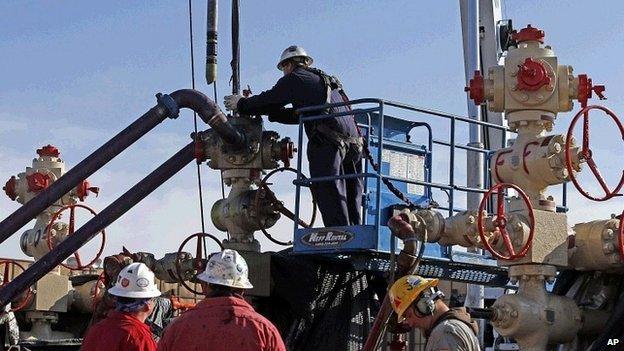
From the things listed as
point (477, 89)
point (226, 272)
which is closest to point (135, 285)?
point (226, 272)

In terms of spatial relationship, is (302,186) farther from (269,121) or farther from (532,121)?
(532,121)

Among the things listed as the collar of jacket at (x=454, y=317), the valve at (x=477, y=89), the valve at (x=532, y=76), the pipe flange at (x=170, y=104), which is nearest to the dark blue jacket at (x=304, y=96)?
the pipe flange at (x=170, y=104)

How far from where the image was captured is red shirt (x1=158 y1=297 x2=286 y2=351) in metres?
6.73

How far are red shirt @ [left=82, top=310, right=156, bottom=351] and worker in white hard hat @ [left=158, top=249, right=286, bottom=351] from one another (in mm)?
465

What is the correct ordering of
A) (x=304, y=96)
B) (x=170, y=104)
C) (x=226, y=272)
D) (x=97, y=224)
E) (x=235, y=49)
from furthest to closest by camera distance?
(x=235, y=49), (x=170, y=104), (x=97, y=224), (x=304, y=96), (x=226, y=272)

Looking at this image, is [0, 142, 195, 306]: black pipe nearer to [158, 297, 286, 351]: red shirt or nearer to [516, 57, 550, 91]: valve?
[516, 57, 550, 91]: valve

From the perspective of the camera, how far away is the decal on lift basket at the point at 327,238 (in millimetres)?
10318

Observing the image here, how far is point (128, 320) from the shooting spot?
7.43 meters

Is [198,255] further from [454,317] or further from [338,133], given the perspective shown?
[454,317]

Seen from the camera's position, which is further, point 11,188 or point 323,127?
point 11,188

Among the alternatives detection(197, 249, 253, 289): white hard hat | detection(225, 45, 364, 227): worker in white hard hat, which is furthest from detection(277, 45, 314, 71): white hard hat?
detection(197, 249, 253, 289): white hard hat

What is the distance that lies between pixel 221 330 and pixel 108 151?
5.49 m

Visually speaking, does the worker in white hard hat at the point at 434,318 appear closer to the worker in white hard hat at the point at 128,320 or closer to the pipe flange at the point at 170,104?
the worker in white hard hat at the point at 128,320

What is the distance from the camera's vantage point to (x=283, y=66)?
1141 centimetres
